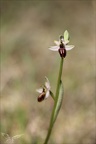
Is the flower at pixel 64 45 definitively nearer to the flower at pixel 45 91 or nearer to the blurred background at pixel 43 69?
the flower at pixel 45 91

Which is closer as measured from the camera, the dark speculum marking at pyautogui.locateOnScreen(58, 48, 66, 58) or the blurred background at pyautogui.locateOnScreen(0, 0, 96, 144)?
the dark speculum marking at pyautogui.locateOnScreen(58, 48, 66, 58)

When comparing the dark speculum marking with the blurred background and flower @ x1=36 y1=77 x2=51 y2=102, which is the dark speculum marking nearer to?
flower @ x1=36 y1=77 x2=51 y2=102

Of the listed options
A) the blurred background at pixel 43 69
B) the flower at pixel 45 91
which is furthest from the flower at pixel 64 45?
the blurred background at pixel 43 69

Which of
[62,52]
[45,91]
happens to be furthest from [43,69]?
[62,52]

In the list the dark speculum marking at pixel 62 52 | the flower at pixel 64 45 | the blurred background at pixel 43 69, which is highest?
the flower at pixel 64 45

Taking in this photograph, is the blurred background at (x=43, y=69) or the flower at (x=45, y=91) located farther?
the blurred background at (x=43, y=69)

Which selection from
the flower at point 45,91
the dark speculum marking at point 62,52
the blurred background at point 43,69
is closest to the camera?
the dark speculum marking at point 62,52

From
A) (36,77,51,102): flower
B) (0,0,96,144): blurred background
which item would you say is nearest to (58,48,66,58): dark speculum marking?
(36,77,51,102): flower

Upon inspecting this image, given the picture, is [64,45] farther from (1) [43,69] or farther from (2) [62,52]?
(1) [43,69]
